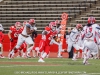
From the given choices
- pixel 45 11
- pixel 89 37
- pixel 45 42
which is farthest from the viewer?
pixel 45 11

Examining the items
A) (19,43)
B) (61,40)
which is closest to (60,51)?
(61,40)

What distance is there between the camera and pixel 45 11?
114 ft

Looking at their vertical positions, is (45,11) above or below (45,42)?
above

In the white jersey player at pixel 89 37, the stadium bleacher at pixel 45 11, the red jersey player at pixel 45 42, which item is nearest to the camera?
the white jersey player at pixel 89 37

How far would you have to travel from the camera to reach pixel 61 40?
2831cm

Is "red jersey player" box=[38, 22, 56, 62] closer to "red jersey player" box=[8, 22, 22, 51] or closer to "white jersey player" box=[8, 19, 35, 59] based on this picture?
"white jersey player" box=[8, 19, 35, 59]

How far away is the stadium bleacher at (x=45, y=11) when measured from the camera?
34.0m

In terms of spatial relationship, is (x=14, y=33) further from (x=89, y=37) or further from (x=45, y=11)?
(x=45, y=11)

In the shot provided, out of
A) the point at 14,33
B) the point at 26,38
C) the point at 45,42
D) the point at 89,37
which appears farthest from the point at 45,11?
the point at 89,37

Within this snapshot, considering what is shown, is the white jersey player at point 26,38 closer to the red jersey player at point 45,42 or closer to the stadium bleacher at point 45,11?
the red jersey player at point 45,42

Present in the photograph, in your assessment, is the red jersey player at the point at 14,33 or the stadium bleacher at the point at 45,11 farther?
the stadium bleacher at the point at 45,11

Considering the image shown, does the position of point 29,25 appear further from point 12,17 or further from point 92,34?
point 12,17

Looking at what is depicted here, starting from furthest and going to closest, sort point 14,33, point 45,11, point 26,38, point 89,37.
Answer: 1. point 45,11
2. point 14,33
3. point 26,38
4. point 89,37

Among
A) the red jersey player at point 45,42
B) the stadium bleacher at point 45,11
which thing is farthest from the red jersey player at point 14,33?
the stadium bleacher at point 45,11
